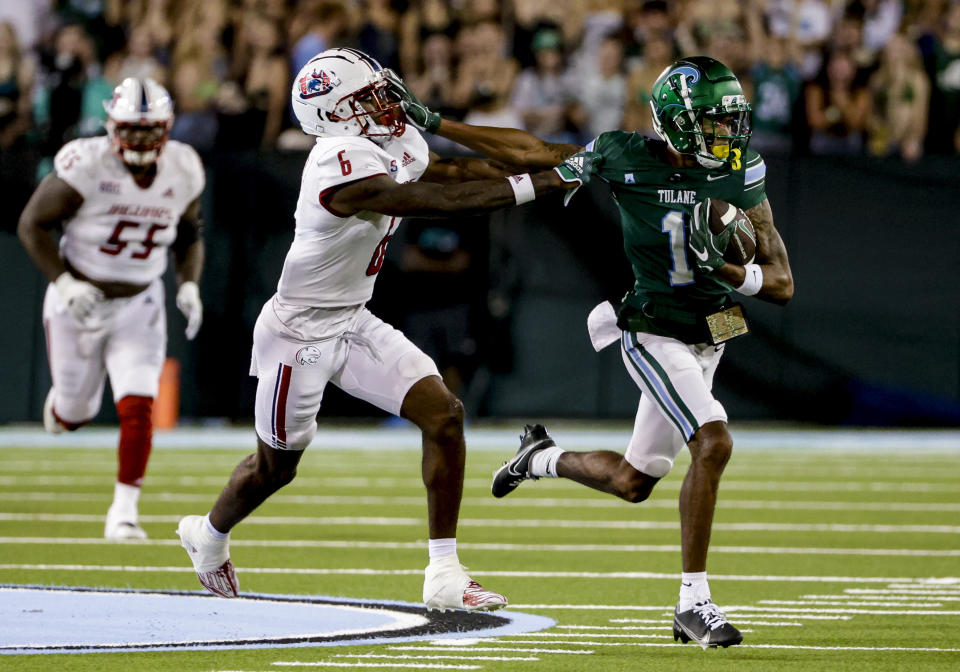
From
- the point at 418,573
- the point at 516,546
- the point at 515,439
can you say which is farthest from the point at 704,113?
the point at 515,439

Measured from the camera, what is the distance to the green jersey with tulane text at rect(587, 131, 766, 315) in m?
5.87

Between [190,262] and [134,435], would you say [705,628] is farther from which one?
[190,262]

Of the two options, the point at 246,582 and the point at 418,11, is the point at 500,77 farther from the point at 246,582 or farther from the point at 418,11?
the point at 246,582

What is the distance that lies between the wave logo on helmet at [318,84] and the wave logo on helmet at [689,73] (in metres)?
1.08

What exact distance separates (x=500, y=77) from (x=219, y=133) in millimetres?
2279

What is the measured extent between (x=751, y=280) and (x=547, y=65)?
8.59m

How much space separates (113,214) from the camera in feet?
28.0

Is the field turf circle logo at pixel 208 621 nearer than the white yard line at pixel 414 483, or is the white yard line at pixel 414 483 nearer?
the field turf circle logo at pixel 208 621

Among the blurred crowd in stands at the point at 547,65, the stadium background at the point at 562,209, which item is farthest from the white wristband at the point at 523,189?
the stadium background at the point at 562,209

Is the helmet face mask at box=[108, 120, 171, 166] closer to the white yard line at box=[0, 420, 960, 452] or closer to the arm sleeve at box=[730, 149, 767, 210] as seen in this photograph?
the arm sleeve at box=[730, 149, 767, 210]

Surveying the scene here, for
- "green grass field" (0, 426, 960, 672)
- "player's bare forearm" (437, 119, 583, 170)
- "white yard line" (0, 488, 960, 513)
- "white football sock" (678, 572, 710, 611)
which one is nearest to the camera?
"green grass field" (0, 426, 960, 672)

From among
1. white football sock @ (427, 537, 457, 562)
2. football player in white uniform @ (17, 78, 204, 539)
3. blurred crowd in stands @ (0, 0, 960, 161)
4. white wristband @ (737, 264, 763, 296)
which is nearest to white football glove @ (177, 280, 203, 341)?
football player in white uniform @ (17, 78, 204, 539)

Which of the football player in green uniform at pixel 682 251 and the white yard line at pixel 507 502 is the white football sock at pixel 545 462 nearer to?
the football player in green uniform at pixel 682 251

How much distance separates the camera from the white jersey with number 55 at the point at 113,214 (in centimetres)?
850
